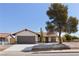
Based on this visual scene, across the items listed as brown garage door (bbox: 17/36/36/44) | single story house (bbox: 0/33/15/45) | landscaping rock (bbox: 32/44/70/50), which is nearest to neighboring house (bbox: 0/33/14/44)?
single story house (bbox: 0/33/15/45)

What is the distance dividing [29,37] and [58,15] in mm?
518

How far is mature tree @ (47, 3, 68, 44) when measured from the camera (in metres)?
13.6

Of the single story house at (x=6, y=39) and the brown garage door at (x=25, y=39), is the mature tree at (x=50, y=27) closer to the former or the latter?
the brown garage door at (x=25, y=39)

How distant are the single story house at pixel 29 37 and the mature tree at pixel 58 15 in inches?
6.0

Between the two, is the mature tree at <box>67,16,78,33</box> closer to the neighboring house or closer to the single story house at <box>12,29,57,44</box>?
the single story house at <box>12,29,57,44</box>

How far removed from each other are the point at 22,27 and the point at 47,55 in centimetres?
53

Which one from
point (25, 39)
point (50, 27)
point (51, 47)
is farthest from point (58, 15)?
point (25, 39)

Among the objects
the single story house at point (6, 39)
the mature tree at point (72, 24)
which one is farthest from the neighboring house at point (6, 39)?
the mature tree at point (72, 24)

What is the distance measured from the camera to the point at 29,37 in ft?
44.7

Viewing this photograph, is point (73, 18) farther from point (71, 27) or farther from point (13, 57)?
point (13, 57)

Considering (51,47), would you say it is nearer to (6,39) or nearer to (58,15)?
(58,15)

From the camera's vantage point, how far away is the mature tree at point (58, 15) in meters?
13.6

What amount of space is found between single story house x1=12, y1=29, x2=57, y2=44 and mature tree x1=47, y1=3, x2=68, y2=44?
0.15 m

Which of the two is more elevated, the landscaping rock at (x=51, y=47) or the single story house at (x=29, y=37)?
the single story house at (x=29, y=37)
